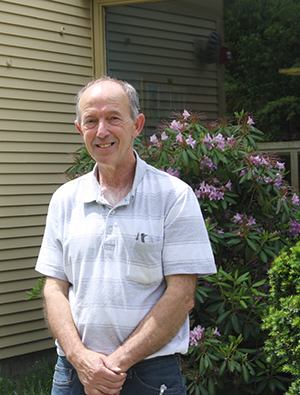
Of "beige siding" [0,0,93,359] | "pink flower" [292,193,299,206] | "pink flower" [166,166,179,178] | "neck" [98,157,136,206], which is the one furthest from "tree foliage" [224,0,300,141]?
"neck" [98,157,136,206]

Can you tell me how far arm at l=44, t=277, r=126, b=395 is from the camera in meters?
1.76

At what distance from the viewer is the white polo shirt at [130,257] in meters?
1.82

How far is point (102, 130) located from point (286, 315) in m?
1.65

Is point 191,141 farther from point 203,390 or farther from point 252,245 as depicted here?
point 203,390

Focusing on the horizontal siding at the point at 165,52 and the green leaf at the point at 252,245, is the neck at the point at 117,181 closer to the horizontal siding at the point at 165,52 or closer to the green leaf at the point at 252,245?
the green leaf at the point at 252,245

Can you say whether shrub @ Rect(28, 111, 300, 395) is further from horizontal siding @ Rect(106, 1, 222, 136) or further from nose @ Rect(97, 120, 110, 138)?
nose @ Rect(97, 120, 110, 138)

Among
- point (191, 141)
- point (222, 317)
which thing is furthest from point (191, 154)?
point (222, 317)

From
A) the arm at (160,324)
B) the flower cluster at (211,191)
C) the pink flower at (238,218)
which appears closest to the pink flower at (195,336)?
the pink flower at (238,218)

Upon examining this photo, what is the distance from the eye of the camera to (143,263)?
1.82 m

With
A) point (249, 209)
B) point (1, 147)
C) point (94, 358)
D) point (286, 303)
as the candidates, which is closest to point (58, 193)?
point (94, 358)

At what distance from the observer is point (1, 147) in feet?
15.2

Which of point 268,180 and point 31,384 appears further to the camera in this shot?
point 31,384

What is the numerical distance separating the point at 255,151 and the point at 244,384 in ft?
5.51

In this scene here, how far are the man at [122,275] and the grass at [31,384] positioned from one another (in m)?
2.43
